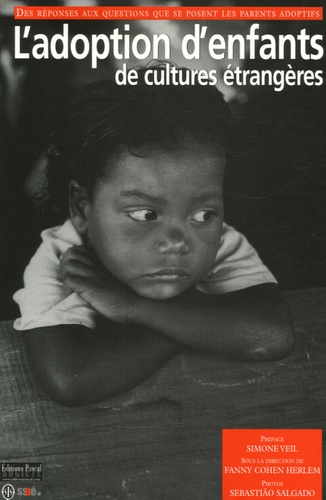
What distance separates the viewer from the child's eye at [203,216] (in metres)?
0.99

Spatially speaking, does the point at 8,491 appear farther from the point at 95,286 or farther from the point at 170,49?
the point at 170,49

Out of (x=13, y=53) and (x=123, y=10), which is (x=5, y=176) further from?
(x=123, y=10)

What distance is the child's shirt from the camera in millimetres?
991

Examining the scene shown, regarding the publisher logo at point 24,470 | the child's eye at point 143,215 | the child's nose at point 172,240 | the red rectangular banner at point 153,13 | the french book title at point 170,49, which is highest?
the red rectangular banner at point 153,13

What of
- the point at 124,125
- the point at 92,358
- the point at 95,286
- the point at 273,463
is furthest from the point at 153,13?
the point at 273,463

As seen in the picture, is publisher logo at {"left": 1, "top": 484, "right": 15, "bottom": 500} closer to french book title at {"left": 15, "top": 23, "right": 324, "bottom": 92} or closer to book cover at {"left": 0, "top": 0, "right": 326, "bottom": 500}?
book cover at {"left": 0, "top": 0, "right": 326, "bottom": 500}

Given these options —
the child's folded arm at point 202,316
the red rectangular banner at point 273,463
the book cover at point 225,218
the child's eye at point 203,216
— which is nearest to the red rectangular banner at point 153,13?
the book cover at point 225,218

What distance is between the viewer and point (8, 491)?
3.28 ft

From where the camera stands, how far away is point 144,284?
998mm

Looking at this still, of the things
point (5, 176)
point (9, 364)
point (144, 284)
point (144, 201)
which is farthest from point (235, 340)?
point (5, 176)

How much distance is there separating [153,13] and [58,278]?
49 centimetres

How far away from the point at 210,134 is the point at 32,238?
0.36 metres

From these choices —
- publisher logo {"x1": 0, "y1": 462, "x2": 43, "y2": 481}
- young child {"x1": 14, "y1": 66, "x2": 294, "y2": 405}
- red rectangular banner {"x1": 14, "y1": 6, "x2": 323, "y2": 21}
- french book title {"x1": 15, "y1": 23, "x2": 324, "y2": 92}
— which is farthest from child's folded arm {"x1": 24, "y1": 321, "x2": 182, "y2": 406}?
red rectangular banner {"x1": 14, "y1": 6, "x2": 323, "y2": 21}

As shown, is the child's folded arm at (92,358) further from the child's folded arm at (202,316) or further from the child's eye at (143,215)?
the child's eye at (143,215)
